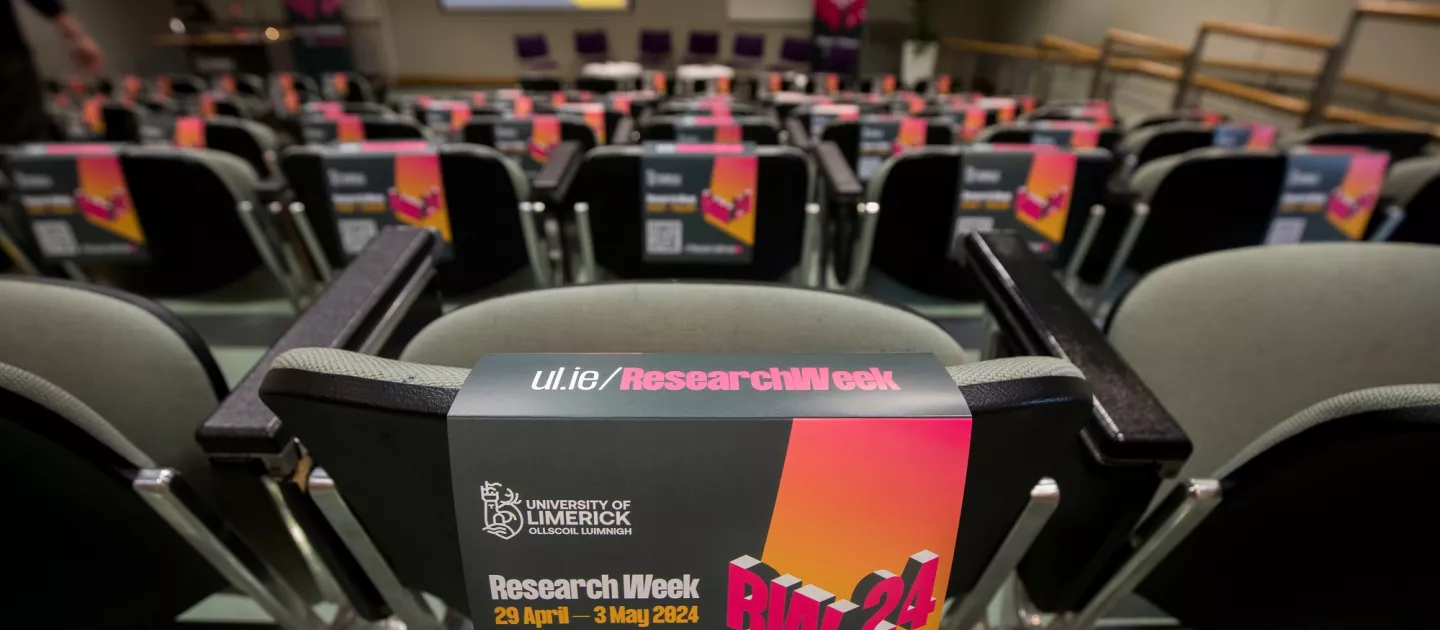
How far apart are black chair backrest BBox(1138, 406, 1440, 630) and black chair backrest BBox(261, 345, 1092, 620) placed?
0.25m

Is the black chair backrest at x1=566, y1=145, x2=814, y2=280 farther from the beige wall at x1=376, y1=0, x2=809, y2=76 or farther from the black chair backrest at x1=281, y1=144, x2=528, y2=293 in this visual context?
the beige wall at x1=376, y1=0, x2=809, y2=76

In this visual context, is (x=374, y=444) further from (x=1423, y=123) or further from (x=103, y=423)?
(x=1423, y=123)

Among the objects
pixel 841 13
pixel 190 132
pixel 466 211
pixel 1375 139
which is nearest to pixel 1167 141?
pixel 1375 139

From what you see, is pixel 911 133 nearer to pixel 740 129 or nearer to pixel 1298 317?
pixel 740 129

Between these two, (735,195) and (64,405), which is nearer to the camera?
(64,405)

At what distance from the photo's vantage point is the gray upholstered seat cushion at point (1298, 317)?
0.88 meters

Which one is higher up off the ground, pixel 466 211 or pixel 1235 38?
pixel 1235 38

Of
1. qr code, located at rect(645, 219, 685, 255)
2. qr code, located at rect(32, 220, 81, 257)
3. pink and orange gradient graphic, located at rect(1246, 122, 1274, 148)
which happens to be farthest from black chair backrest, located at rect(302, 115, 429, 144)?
pink and orange gradient graphic, located at rect(1246, 122, 1274, 148)

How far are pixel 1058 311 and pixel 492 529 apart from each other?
611 millimetres

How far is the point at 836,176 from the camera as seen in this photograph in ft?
5.83

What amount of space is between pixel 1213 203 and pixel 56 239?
120 inches

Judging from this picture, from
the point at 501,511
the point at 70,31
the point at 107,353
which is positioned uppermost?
the point at 70,31

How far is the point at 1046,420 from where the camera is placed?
39 centimetres

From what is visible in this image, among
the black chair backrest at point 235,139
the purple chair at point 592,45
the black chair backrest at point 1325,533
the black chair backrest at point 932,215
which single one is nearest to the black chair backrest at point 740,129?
the black chair backrest at point 932,215
